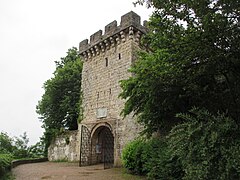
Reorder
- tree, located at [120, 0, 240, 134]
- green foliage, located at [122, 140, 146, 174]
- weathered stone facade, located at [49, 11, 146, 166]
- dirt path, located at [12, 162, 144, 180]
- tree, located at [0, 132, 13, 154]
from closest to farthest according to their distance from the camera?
tree, located at [120, 0, 240, 134] → dirt path, located at [12, 162, 144, 180] → green foliage, located at [122, 140, 146, 174] → weathered stone facade, located at [49, 11, 146, 166] → tree, located at [0, 132, 13, 154]

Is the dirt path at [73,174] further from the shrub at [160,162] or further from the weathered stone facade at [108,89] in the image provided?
the weathered stone facade at [108,89]

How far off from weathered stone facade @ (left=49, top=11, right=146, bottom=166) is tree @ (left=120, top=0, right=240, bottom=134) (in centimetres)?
403

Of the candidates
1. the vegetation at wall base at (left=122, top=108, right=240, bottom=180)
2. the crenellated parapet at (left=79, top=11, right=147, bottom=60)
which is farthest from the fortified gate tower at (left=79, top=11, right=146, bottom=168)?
the vegetation at wall base at (left=122, top=108, right=240, bottom=180)

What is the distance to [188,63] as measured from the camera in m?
5.54

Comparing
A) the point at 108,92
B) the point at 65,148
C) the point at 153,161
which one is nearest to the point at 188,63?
the point at 153,161

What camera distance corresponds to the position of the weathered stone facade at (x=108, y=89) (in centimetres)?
1137

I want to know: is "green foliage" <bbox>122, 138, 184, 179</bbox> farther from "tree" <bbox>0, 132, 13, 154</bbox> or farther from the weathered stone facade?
"tree" <bbox>0, 132, 13, 154</bbox>

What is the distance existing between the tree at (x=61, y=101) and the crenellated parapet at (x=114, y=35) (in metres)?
4.29

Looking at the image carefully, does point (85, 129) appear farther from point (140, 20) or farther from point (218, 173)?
point (218, 173)

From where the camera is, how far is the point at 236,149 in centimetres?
402

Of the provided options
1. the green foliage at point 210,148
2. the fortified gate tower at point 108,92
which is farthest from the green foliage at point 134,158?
the green foliage at point 210,148

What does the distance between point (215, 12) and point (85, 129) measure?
1006 cm

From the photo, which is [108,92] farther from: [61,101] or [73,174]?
[61,101]

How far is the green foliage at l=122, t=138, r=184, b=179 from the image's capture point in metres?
5.98
